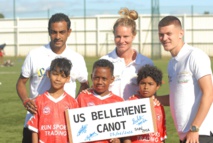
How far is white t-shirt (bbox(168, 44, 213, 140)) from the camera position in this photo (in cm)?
525

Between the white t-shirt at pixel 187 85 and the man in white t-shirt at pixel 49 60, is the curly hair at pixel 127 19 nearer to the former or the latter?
the man in white t-shirt at pixel 49 60

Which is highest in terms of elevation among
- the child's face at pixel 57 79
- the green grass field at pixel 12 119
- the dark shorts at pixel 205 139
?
the child's face at pixel 57 79

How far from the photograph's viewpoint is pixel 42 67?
20.1 ft

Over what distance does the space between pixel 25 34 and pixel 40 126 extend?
1653 inches

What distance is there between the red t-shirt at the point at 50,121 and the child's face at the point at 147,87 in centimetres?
76

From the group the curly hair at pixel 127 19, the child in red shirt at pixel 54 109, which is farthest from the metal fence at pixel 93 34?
the child in red shirt at pixel 54 109

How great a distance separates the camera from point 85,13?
47875 millimetres

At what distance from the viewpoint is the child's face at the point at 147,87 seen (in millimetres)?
5934

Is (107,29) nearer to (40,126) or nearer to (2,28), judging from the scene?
(2,28)

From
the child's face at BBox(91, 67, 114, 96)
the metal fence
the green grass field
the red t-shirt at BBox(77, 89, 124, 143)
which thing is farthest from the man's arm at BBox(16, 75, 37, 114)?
the metal fence

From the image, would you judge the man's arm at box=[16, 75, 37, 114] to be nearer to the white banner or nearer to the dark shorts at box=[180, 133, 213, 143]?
the white banner

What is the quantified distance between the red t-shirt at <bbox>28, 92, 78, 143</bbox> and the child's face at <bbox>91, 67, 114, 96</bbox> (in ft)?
1.04

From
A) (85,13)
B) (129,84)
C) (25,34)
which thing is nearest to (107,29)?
(85,13)

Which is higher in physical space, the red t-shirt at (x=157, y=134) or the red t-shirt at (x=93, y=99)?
the red t-shirt at (x=93, y=99)
